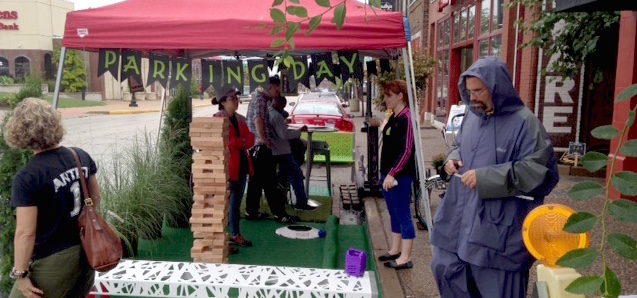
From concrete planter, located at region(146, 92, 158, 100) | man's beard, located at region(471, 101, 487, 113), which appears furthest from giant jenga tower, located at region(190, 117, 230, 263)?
concrete planter, located at region(146, 92, 158, 100)

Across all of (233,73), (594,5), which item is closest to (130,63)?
(233,73)

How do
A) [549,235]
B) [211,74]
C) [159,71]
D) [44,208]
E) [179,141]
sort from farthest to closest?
[179,141] < [211,74] < [159,71] < [44,208] < [549,235]

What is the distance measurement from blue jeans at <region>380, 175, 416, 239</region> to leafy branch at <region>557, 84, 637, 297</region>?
3.15m

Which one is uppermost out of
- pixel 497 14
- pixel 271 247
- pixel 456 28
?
pixel 456 28

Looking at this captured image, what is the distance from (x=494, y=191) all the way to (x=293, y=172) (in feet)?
15.0

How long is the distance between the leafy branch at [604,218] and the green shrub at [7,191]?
3.28m

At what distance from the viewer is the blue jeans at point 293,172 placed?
22.7 feet

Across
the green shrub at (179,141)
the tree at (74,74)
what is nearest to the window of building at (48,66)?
the tree at (74,74)

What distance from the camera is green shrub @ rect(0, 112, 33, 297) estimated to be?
356 cm

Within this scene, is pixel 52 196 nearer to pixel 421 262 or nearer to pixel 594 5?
pixel 594 5

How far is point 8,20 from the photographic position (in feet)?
135

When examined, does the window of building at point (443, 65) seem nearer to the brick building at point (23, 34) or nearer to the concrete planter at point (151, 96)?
the brick building at point (23, 34)

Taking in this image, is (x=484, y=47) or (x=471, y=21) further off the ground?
(x=471, y=21)

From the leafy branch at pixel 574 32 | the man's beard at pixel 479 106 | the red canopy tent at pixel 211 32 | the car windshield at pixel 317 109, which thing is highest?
the leafy branch at pixel 574 32
